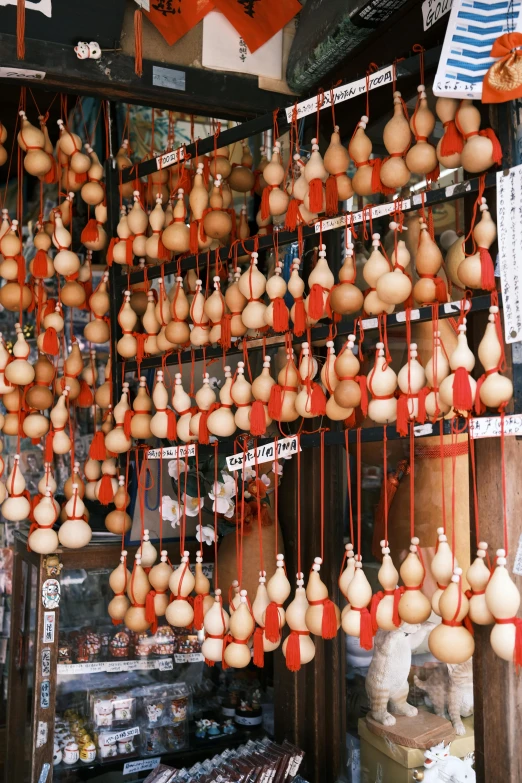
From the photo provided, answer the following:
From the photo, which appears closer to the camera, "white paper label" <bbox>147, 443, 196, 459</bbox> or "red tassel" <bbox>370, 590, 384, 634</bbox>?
"red tassel" <bbox>370, 590, 384, 634</bbox>

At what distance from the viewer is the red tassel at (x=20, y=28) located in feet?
6.99

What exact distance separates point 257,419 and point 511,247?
783 mm

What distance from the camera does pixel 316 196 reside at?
6.59 feet

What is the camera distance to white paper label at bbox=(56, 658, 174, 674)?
2543 mm

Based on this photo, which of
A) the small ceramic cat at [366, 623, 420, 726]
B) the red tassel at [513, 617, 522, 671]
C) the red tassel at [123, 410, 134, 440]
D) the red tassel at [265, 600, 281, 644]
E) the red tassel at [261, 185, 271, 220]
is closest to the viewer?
the red tassel at [513, 617, 522, 671]

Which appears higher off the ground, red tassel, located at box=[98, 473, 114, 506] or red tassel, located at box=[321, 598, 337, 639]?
red tassel, located at box=[98, 473, 114, 506]

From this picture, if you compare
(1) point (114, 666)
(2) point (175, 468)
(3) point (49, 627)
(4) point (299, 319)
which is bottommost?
(1) point (114, 666)

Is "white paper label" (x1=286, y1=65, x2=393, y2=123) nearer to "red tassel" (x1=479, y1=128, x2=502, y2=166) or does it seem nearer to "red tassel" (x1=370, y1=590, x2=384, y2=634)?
"red tassel" (x1=479, y1=128, x2=502, y2=166)

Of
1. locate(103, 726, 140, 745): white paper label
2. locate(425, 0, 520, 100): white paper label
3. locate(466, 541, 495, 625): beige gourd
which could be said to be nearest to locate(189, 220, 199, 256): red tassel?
locate(425, 0, 520, 100): white paper label

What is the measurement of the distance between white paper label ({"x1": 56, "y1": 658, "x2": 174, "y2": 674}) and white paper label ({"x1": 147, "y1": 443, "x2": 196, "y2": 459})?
2.54ft

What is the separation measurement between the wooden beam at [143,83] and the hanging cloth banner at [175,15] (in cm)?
10

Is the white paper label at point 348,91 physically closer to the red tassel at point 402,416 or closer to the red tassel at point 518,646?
the red tassel at point 402,416

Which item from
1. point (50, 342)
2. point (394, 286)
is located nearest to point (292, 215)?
point (394, 286)

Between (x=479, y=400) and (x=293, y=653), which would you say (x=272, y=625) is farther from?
(x=479, y=400)
